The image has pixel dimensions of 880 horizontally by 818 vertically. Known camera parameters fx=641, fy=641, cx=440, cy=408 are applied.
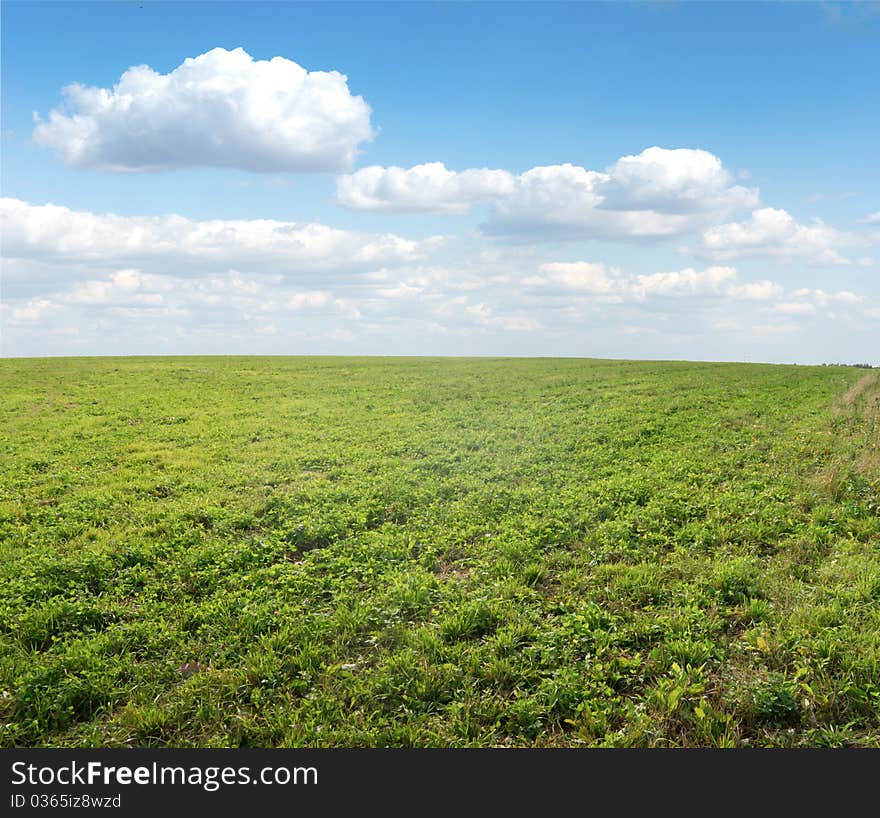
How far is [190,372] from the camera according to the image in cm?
4475

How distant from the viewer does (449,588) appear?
9.84 metres

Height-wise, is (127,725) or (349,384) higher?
(349,384)

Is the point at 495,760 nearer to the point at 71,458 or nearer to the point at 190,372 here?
the point at 71,458

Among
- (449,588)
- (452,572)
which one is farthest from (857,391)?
(449,588)

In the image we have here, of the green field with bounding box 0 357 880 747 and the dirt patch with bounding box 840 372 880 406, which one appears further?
the dirt patch with bounding box 840 372 880 406

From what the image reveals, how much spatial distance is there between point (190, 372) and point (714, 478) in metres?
38.4

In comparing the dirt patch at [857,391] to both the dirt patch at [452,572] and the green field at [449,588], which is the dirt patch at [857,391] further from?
the dirt patch at [452,572]

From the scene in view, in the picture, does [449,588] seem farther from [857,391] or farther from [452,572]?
[857,391]

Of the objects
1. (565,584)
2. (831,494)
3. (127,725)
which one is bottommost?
(127,725)

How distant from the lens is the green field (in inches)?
276

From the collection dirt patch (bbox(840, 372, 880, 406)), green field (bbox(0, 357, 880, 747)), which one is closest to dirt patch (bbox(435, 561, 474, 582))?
green field (bbox(0, 357, 880, 747))

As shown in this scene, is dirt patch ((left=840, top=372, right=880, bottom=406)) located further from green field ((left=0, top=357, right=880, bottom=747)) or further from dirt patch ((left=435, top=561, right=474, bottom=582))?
dirt patch ((left=435, top=561, right=474, bottom=582))

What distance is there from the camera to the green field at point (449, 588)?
7.00 m

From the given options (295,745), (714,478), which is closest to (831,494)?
(714,478)
